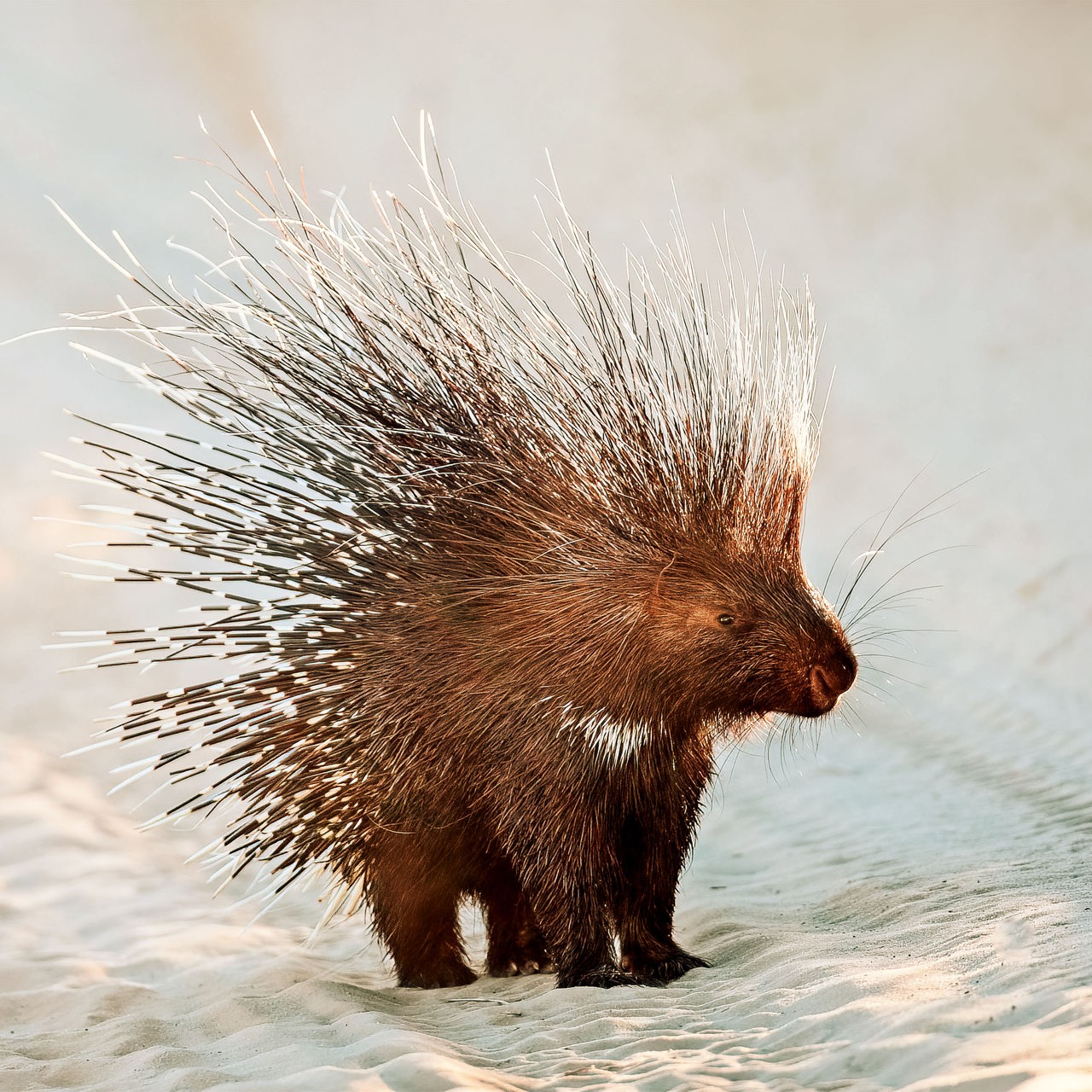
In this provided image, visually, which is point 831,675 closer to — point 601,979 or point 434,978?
point 601,979

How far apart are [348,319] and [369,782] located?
1.14m

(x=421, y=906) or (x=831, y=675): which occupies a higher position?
(x=831, y=675)

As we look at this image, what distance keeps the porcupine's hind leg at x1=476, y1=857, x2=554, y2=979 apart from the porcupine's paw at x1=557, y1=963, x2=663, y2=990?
A: 1.76 ft

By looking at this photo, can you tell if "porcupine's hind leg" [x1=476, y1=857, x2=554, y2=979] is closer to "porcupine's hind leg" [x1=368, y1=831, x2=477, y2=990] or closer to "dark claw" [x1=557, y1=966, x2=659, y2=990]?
"porcupine's hind leg" [x1=368, y1=831, x2=477, y2=990]

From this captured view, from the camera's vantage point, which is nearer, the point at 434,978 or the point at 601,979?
the point at 601,979

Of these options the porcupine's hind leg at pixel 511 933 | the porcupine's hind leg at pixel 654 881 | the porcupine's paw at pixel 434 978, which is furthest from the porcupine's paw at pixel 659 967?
the porcupine's paw at pixel 434 978

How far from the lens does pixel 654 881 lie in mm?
2803

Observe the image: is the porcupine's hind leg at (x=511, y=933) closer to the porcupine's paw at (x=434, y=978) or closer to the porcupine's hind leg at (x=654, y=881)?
the porcupine's paw at (x=434, y=978)

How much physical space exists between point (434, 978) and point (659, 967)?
713 mm

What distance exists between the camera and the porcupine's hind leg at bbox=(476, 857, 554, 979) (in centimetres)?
318

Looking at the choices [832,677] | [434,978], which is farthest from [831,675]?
[434,978]

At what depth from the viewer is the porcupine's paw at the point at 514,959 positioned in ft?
10.6

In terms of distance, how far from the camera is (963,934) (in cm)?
248

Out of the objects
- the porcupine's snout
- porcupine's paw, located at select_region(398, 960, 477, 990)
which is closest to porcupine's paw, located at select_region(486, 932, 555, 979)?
porcupine's paw, located at select_region(398, 960, 477, 990)
